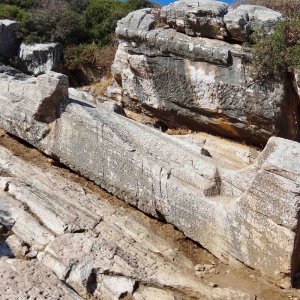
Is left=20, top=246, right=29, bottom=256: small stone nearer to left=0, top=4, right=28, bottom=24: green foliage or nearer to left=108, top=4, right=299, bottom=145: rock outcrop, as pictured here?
left=108, top=4, right=299, bottom=145: rock outcrop

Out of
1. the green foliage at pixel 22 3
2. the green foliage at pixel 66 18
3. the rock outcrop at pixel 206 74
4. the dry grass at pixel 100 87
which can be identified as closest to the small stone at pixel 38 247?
the rock outcrop at pixel 206 74

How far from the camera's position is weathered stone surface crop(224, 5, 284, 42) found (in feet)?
28.5

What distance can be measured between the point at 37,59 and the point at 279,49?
7.40 m

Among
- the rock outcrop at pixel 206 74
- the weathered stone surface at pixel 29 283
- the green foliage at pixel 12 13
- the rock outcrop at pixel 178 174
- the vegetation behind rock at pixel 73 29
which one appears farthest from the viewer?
the green foliage at pixel 12 13

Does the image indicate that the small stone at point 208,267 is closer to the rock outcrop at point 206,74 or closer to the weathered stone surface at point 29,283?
the weathered stone surface at point 29,283

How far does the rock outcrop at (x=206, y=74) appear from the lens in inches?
348

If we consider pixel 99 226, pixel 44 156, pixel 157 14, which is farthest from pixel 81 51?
pixel 99 226

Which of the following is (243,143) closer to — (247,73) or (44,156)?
(247,73)

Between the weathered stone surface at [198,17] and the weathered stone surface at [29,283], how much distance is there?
5616 millimetres

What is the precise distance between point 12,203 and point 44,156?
1812 millimetres

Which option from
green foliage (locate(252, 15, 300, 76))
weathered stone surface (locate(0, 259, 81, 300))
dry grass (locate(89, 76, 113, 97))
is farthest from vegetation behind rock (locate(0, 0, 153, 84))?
weathered stone surface (locate(0, 259, 81, 300))

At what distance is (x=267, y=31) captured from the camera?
868 cm

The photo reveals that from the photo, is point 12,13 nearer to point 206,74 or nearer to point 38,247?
point 206,74

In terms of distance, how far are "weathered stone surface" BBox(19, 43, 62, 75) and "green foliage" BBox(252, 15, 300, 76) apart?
673cm
